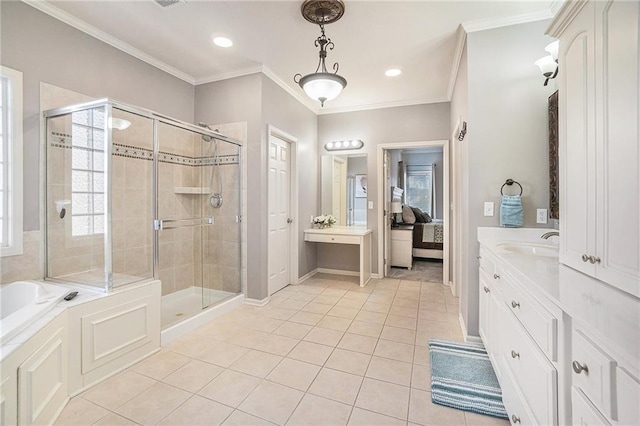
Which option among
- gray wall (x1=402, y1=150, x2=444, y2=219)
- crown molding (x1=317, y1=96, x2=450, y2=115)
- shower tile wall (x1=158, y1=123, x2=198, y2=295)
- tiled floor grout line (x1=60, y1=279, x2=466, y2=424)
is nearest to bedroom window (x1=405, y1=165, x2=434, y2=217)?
gray wall (x1=402, y1=150, x2=444, y2=219)

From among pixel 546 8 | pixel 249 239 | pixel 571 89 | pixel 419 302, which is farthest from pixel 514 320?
pixel 249 239

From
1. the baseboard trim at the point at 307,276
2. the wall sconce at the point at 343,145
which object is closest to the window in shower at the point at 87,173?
the baseboard trim at the point at 307,276

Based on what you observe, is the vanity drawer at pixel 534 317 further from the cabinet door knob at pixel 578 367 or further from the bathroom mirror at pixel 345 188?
the bathroom mirror at pixel 345 188

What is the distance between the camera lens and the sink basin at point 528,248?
2037mm

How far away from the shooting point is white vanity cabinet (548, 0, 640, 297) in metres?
0.97

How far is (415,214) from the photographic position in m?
5.98

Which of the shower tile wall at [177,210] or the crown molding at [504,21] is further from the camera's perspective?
the shower tile wall at [177,210]

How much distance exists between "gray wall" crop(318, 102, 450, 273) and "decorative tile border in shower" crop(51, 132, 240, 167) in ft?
6.30

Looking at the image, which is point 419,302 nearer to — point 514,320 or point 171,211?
point 514,320

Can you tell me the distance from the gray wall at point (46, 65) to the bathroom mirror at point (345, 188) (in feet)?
9.56

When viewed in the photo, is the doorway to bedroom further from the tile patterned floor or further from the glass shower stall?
the glass shower stall

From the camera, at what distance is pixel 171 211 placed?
3.06m

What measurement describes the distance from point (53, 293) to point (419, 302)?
341 centimetres

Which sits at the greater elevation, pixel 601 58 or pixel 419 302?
pixel 601 58
